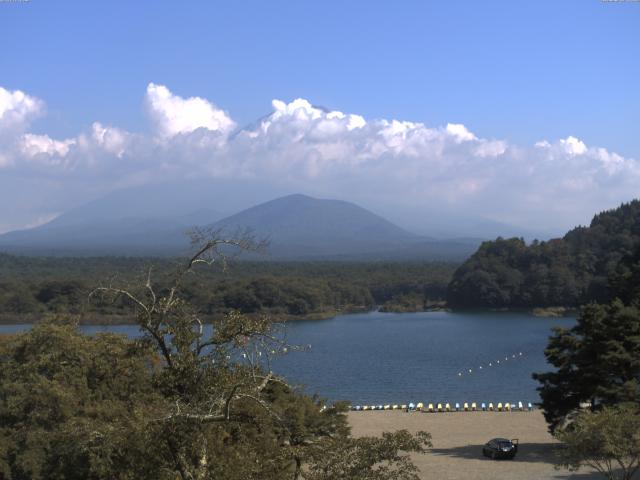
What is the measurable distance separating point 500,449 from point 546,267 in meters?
49.2

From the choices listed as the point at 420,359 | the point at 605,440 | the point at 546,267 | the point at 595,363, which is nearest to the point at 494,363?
the point at 420,359

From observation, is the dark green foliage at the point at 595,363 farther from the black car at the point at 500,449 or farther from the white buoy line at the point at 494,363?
the white buoy line at the point at 494,363

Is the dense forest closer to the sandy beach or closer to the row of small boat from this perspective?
the row of small boat

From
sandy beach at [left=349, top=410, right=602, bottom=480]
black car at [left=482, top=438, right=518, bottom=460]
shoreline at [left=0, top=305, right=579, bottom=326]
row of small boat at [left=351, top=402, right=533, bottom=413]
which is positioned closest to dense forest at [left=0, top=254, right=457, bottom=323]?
shoreline at [left=0, top=305, right=579, bottom=326]

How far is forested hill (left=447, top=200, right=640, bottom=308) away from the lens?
59.6 meters

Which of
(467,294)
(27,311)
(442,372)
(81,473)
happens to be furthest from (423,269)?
(81,473)

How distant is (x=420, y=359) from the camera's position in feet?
116

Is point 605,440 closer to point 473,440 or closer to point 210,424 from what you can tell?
point 210,424

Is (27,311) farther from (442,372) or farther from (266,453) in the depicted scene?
(266,453)

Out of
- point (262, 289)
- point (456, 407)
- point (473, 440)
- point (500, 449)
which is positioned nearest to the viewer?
point (500, 449)

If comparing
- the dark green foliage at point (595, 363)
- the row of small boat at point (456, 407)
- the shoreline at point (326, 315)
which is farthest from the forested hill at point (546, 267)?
the dark green foliage at point (595, 363)

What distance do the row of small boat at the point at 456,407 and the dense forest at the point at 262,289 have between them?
54.7ft

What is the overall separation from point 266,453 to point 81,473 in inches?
171

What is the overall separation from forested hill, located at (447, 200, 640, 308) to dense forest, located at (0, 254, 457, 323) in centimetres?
474
